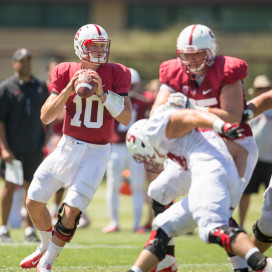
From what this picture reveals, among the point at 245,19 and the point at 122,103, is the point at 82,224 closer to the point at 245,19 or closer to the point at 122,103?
the point at 122,103

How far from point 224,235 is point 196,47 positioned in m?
1.43

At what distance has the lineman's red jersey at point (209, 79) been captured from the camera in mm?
5027

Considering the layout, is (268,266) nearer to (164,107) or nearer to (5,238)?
(164,107)

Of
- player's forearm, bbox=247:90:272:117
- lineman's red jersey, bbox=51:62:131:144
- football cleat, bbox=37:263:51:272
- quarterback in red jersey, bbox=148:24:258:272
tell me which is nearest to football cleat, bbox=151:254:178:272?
quarterback in red jersey, bbox=148:24:258:272

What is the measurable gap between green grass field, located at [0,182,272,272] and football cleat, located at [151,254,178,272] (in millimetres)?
542

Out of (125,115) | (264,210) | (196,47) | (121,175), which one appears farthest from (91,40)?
(121,175)

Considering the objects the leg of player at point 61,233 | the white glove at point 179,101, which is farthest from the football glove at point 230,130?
the leg of player at point 61,233

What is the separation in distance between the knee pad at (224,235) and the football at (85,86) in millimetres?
1396

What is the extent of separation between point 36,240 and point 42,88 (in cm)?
183

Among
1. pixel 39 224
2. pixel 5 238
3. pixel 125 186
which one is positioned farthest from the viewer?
pixel 125 186

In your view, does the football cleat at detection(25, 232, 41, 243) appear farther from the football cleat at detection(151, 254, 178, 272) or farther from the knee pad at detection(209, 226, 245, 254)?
the knee pad at detection(209, 226, 245, 254)

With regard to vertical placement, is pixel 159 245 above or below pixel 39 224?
above

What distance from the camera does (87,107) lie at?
5.46 metres

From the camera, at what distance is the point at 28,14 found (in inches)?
1344
